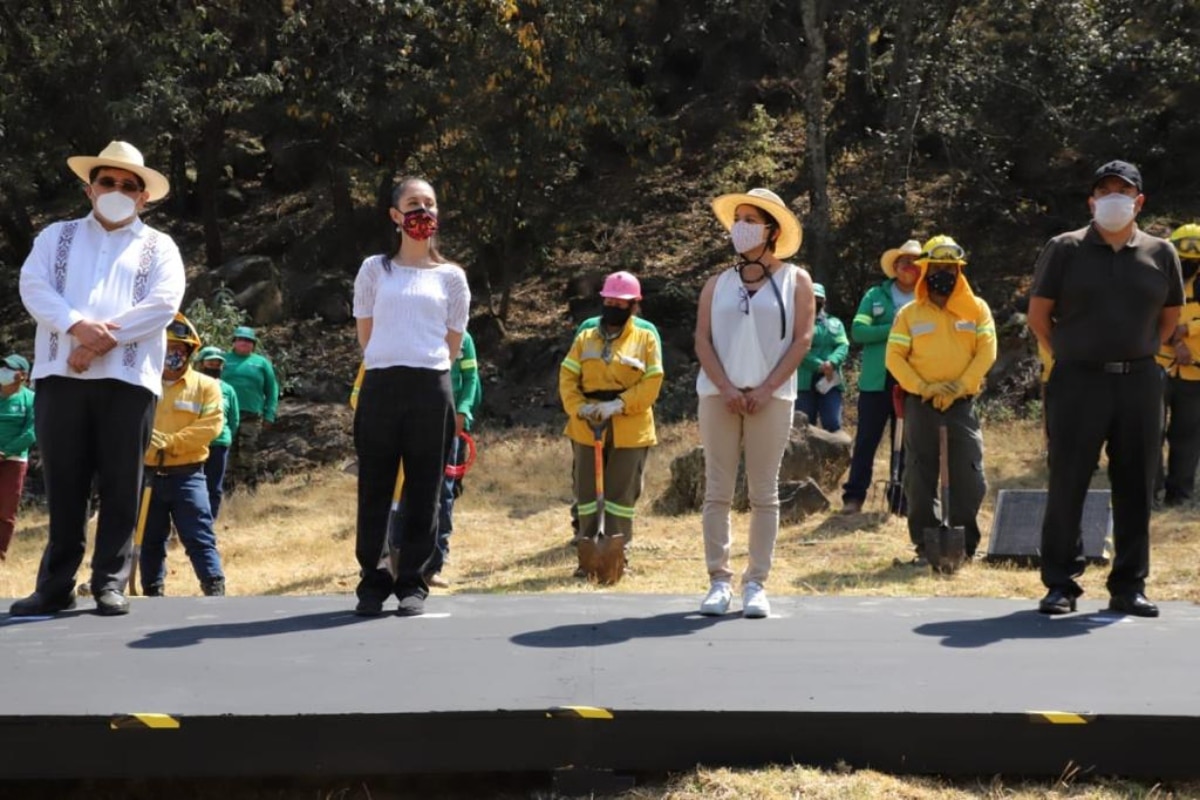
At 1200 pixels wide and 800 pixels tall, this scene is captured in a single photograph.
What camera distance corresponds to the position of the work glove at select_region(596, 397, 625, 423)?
9.60m

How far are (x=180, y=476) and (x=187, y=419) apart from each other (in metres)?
0.34

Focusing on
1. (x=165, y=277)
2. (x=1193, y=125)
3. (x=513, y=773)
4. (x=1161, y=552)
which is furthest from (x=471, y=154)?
(x=513, y=773)

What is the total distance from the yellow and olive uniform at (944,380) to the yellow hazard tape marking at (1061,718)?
480 centimetres

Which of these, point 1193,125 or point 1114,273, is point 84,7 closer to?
point 1193,125

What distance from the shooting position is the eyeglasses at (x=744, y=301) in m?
6.67

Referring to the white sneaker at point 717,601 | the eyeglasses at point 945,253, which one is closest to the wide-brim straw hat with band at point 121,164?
the white sneaker at point 717,601

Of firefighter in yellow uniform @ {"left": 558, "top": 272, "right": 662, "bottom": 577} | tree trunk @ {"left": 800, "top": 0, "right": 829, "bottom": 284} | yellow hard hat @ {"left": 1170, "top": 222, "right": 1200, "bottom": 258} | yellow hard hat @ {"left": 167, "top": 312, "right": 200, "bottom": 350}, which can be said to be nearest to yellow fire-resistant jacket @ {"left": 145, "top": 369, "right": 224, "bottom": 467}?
yellow hard hat @ {"left": 167, "top": 312, "right": 200, "bottom": 350}

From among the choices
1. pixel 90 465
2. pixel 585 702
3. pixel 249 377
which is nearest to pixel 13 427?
pixel 249 377

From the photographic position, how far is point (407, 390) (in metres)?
6.51

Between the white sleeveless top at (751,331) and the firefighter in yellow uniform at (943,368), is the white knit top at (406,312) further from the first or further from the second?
the firefighter in yellow uniform at (943,368)

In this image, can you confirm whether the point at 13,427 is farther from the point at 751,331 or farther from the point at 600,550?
the point at 751,331

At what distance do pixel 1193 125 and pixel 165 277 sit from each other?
688 inches

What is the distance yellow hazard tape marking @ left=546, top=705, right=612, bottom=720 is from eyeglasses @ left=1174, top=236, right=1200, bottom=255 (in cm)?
762

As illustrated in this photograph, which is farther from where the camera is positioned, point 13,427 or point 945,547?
point 13,427
